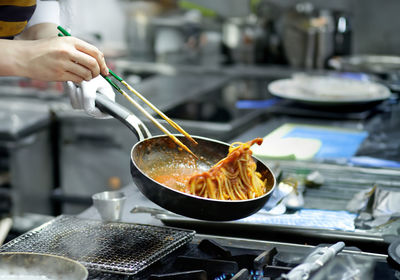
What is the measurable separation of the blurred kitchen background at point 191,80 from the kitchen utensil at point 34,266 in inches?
48.2

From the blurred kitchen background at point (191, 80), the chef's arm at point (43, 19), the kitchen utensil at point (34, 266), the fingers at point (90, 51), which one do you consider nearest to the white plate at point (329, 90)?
the blurred kitchen background at point (191, 80)

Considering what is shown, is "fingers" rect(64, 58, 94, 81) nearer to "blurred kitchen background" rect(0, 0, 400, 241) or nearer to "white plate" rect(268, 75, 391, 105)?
"blurred kitchen background" rect(0, 0, 400, 241)

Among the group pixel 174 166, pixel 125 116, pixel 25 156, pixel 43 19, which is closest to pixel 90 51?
pixel 125 116

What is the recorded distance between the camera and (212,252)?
127 centimetres

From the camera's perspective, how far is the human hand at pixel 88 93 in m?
1.49

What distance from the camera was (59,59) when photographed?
126 centimetres

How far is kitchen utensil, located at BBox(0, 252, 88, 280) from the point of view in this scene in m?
1.07

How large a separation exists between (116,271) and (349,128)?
148 cm

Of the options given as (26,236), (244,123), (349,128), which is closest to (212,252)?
(26,236)

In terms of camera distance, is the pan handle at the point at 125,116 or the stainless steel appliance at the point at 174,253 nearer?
the stainless steel appliance at the point at 174,253

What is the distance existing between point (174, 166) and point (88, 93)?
295mm

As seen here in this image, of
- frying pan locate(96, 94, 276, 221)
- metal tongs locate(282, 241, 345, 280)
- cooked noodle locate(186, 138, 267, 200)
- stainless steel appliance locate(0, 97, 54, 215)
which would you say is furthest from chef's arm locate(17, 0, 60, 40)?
stainless steel appliance locate(0, 97, 54, 215)

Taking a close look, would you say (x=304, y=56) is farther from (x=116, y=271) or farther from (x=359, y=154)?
(x=116, y=271)

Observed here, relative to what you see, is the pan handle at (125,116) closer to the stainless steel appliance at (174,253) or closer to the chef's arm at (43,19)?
the stainless steel appliance at (174,253)
